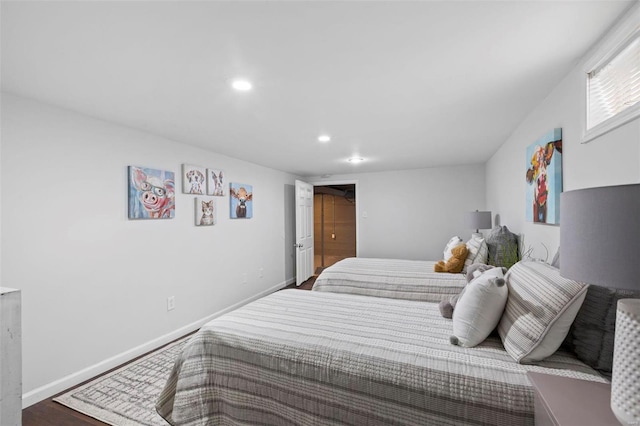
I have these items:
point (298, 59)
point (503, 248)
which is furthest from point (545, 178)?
point (298, 59)

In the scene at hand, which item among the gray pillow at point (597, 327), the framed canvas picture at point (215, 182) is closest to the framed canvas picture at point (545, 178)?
the gray pillow at point (597, 327)

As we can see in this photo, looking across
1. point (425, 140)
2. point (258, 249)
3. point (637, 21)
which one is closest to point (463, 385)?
point (637, 21)

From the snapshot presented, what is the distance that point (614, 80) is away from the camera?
1.40m

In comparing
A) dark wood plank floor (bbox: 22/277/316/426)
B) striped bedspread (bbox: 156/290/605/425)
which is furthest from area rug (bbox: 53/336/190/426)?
striped bedspread (bbox: 156/290/605/425)

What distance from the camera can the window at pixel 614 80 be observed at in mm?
1244

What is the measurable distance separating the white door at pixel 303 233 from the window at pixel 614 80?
4384mm

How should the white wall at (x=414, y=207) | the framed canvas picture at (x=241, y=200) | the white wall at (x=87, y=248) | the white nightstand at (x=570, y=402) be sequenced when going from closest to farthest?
the white nightstand at (x=570, y=402) → the white wall at (x=87, y=248) → the framed canvas picture at (x=241, y=200) → the white wall at (x=414, y=207)

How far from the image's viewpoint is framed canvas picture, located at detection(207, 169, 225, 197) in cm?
378

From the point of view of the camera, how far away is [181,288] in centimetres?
338

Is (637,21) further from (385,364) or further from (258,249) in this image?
(258,249)

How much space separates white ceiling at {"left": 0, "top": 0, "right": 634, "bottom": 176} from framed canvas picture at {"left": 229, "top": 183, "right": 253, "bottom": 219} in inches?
57.6

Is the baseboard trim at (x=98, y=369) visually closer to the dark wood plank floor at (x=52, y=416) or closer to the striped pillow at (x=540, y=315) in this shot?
the dark wood plank floor at (x=52, y=416)

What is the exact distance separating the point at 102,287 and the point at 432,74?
10.4ft

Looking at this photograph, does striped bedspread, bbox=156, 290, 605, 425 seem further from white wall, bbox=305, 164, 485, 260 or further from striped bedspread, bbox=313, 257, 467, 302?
white wall, bbox=305, 164, 485, 260
